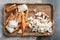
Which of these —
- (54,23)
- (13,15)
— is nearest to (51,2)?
(54,23)

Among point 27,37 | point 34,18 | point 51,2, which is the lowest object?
point 27,37

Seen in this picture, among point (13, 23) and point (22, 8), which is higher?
point (22, 8)

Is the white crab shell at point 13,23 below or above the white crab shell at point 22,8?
below

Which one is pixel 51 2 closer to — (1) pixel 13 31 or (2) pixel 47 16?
(2) pixel 47 16

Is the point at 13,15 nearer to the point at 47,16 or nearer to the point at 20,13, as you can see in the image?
the point at 20,13

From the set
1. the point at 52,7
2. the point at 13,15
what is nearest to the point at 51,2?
the point at 52,7

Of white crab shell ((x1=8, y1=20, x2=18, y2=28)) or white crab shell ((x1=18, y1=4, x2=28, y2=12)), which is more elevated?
white crab shell ((x1=18, y1=4, x2=28, y2=12))

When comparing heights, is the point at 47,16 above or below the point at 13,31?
above

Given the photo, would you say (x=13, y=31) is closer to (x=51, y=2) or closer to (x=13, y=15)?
(x=13, y=15)

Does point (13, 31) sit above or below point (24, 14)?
below
